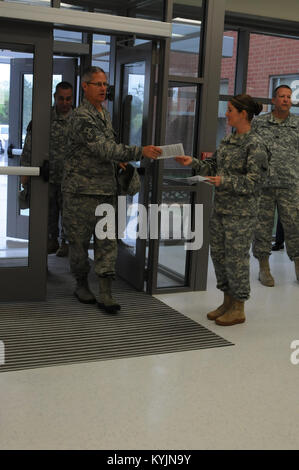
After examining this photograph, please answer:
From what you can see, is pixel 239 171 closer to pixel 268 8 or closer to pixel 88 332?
pixel 88 332

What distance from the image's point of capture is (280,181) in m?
5.55

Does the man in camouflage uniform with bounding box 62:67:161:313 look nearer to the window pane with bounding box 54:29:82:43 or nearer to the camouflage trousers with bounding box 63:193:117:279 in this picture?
the camouflage trousers with bounding box 63:193:117:279

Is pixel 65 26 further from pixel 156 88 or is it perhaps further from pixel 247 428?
pixel 247 428

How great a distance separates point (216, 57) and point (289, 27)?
80.6 inches

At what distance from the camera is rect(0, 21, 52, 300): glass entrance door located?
423 centimetres

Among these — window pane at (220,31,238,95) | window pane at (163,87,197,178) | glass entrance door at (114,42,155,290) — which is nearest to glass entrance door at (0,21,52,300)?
glass entrance door at (114,42,155,290)

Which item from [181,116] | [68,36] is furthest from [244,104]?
[68,36]

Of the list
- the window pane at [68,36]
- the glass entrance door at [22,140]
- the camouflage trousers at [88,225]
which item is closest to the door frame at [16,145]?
the glass entrance door at [22,140]

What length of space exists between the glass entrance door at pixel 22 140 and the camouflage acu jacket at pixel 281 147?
218cm

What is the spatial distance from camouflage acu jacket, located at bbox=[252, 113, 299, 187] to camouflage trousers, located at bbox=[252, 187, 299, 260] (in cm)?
10

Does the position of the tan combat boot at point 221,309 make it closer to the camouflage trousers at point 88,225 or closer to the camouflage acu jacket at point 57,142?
the camouflage trousers at point 88,225

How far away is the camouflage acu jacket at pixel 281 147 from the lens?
5559 mm

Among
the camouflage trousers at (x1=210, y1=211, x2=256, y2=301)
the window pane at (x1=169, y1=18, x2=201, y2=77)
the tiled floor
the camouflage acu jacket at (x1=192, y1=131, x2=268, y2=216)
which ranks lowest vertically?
the tiled floor

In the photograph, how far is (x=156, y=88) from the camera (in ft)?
15.8
